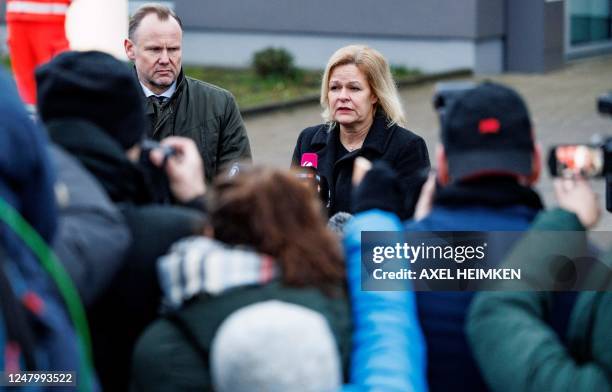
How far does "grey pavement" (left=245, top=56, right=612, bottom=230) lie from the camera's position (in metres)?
12.0

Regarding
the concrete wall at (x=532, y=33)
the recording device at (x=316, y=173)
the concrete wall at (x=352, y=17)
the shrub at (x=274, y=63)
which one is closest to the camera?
the recording device at (x=316, y=173)

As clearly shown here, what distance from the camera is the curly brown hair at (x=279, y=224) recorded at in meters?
2.55

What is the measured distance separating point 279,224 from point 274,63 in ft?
46.7

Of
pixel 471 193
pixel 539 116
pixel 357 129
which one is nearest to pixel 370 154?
pixel 357 129

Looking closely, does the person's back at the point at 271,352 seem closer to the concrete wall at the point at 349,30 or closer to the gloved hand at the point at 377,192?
the gloved hand at the point at 377,192

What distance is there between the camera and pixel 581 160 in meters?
2.72

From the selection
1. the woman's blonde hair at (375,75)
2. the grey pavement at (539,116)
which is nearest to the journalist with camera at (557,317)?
the woman's blonde hair at (375,75)

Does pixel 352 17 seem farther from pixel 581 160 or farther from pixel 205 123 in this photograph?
pixel 581 160

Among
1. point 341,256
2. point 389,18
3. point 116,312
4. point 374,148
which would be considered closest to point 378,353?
point 341,256

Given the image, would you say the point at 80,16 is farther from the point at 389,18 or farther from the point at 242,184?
the point at 389,18

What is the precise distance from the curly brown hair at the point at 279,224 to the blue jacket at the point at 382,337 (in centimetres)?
12

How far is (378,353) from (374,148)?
228 cm

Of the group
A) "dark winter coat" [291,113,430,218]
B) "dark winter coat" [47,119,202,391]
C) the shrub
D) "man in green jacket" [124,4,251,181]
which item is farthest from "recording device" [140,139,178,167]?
the shrub

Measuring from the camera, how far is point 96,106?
2830mm
